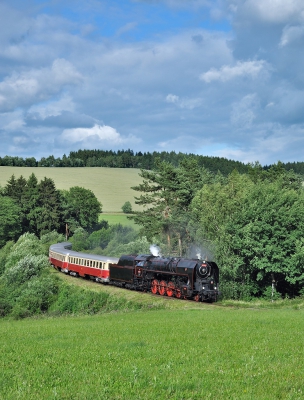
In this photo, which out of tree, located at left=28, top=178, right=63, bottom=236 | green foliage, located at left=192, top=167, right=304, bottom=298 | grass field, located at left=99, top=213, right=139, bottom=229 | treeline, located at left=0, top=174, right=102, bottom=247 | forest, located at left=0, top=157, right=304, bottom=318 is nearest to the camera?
green foliage, located at left=192, top=167, right=304, bottom=298

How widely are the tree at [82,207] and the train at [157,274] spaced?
6459cm

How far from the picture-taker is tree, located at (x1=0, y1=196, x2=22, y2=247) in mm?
98938

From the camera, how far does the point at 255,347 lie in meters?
14.8

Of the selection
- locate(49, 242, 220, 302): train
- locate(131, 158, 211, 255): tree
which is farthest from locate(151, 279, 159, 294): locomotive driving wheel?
locate(131, 158, 211, 255): tree

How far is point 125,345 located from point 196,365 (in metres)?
4.32

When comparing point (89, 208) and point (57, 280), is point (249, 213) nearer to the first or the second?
point (57, 280)

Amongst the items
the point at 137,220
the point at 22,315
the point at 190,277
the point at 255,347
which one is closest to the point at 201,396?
the point at 255,347

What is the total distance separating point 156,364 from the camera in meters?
12.3

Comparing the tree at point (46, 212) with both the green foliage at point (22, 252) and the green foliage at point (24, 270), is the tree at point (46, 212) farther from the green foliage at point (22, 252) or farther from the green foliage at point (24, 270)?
the green foliage at point (24, 270)

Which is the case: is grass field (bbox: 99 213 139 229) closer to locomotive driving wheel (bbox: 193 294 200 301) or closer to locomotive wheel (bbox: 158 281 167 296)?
locomotive wheel (bbox: 158 281 167 296)

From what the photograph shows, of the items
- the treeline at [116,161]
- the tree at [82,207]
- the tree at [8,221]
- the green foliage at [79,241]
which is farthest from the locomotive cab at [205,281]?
the treeline at [116,161]

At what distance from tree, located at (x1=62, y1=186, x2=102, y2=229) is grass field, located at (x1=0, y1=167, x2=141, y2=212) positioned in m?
10.6

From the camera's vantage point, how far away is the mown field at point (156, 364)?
32.1ft

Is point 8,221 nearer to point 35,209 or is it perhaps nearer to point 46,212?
point 35,209
